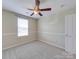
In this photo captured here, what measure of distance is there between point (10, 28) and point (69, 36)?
361 centimetres

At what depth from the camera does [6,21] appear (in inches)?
192

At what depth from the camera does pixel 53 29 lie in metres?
6.21

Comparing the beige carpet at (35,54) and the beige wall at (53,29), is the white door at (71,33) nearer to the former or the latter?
the beige carpet at (35,54)

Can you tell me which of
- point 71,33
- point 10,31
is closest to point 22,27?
point 10,31

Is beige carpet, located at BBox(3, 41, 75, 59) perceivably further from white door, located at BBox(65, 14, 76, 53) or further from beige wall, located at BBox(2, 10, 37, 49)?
beige wall, located at BBox(2, 10, 37, 49)

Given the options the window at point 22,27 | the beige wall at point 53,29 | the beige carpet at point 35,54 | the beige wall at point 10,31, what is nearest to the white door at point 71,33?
the beige carpet at point 35,54

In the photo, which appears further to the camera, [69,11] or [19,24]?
[19,24]

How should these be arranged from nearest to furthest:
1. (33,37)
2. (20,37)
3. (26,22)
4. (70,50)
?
(70,50), (20,37), (26,22), (33,37)

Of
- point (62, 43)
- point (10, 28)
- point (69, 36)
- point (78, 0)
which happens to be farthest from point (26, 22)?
point (78, 0)

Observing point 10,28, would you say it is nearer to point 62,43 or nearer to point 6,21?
point 6,21

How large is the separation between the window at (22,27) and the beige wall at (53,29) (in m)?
1.56

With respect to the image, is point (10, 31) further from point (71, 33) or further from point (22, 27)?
point (71, 33)

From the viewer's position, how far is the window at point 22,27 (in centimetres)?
624

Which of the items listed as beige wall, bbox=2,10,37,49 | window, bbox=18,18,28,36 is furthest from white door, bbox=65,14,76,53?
window, bbox=18,18,28,36
